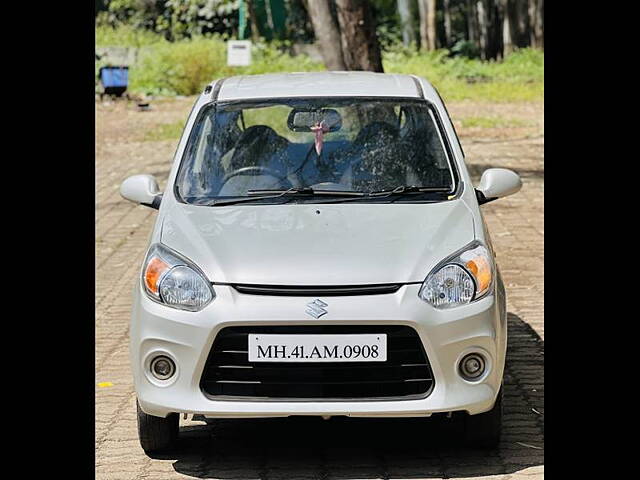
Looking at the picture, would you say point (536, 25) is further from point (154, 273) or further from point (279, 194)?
point (154, 273)

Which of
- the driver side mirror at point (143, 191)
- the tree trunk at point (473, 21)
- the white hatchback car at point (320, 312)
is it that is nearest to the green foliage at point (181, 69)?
the tree trunk at point (473, 21)

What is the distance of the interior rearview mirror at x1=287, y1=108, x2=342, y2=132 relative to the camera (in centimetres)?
702

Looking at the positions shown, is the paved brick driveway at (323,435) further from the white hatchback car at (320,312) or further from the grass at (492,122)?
the grass at (492,122)

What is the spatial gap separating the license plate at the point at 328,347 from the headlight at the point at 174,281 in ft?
1.02

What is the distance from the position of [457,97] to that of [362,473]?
87.8 ft

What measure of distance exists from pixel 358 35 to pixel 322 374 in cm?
1250

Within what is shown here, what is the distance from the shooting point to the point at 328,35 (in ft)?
59.6

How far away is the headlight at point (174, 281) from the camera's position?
5.68m

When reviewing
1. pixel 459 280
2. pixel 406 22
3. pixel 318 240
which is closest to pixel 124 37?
pixel 406 22

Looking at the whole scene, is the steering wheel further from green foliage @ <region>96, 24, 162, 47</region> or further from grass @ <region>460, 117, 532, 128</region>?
green foliage @ <region>96, 24, 162, 47</region>

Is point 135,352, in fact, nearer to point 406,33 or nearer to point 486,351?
point 486,351

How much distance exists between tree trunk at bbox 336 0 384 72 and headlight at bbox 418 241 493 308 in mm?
11938

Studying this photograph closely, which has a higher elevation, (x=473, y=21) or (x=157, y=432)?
(x=157, y=432)

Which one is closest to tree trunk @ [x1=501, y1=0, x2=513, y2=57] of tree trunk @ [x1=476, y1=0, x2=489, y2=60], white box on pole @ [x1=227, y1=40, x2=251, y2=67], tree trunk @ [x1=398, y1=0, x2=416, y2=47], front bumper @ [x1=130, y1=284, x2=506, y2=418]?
tree trunk @ [x1=476, y1=0, x2=489, y2=60]
